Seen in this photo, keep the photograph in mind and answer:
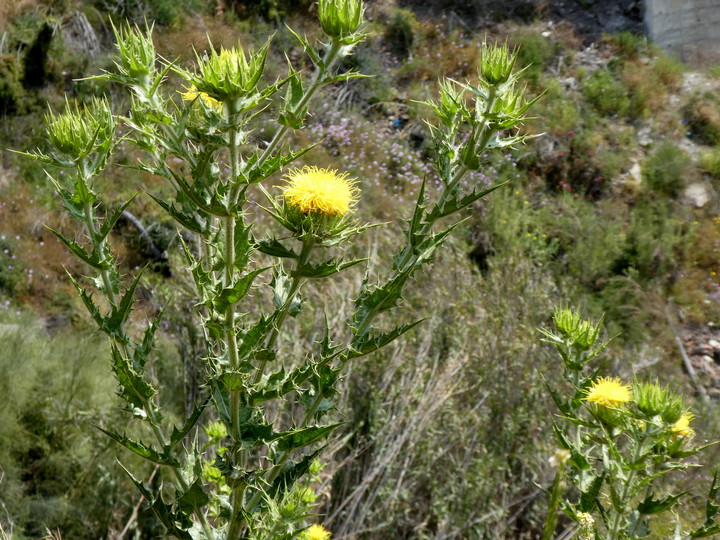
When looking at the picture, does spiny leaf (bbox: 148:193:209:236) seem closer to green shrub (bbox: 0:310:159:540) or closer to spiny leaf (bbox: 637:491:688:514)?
spiny leaf (bbox: 637:491:688:514)

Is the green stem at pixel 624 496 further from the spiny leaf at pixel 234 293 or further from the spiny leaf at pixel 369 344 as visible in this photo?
the spiny leaf at pixel 234 293

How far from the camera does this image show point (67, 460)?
11.0 ft

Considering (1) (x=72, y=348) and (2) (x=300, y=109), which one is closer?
(2) (x=300, y=109)

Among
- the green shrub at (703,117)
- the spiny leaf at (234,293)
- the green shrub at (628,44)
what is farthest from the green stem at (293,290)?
the green shrub at (628,44)

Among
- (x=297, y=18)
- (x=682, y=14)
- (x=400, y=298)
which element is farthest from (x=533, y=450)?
(x=682, y=14)

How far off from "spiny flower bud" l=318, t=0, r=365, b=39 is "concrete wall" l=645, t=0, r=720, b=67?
37.4 feet

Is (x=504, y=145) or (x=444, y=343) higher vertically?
(x=504, y=145)

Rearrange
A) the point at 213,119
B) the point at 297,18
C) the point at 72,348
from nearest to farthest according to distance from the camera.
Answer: the point at 213,119 < the point at 72,348 < the point at 297,18

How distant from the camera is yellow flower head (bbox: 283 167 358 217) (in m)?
1.21

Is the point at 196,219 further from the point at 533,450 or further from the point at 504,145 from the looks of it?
the point at 533,450

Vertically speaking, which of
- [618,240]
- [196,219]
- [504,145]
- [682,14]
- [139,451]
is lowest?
[618,240]

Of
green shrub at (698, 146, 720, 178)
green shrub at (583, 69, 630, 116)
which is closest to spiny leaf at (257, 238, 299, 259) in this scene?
green shrub at (698, 146, 720, 178)

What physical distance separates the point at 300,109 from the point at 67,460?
305 centimetres

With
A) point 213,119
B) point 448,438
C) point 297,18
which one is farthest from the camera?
point 297,18
